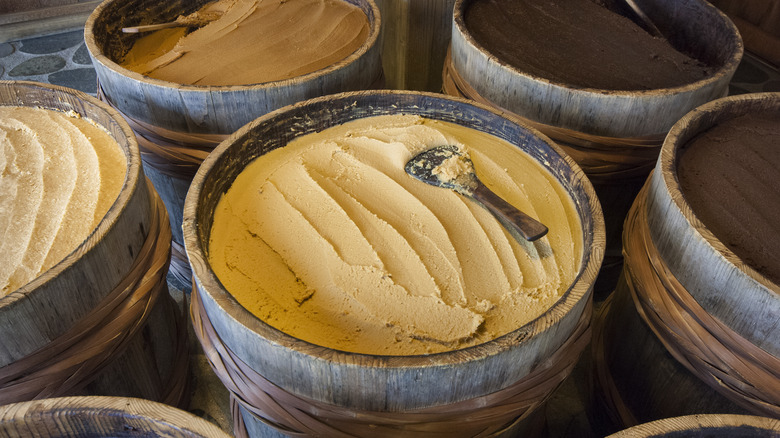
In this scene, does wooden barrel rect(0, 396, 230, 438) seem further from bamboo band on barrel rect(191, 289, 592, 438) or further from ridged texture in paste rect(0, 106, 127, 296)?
ridged texture in paste rect(0, 106, 127, 296)

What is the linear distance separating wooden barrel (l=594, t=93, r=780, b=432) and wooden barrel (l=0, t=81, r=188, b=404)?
1097mm

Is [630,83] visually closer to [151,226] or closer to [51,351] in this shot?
[151,226]

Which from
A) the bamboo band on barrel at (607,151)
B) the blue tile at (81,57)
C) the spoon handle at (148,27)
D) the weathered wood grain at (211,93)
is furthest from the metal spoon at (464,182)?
the blue tile at (81,57)

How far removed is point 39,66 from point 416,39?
2.20 metres

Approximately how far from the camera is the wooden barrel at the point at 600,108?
59.4 inches

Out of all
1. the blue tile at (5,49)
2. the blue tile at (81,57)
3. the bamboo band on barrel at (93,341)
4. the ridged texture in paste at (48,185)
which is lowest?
the blue tile at (81,57)

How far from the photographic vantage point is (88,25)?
1.79 metres

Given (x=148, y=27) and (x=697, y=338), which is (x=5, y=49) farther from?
(x=697, y=338)

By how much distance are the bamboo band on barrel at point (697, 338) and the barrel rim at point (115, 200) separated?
1.10 m

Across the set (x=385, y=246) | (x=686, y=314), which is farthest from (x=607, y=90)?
(x=385, y=246)

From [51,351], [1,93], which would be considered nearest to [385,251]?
[51,351]

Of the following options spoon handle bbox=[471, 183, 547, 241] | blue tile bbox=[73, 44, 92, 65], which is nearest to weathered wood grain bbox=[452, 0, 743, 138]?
spoon handle bbox=[471, 183, 547, 241]

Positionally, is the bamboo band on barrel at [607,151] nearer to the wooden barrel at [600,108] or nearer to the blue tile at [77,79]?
the wooden barrel at [600,108]

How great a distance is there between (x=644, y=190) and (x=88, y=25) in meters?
1.61
